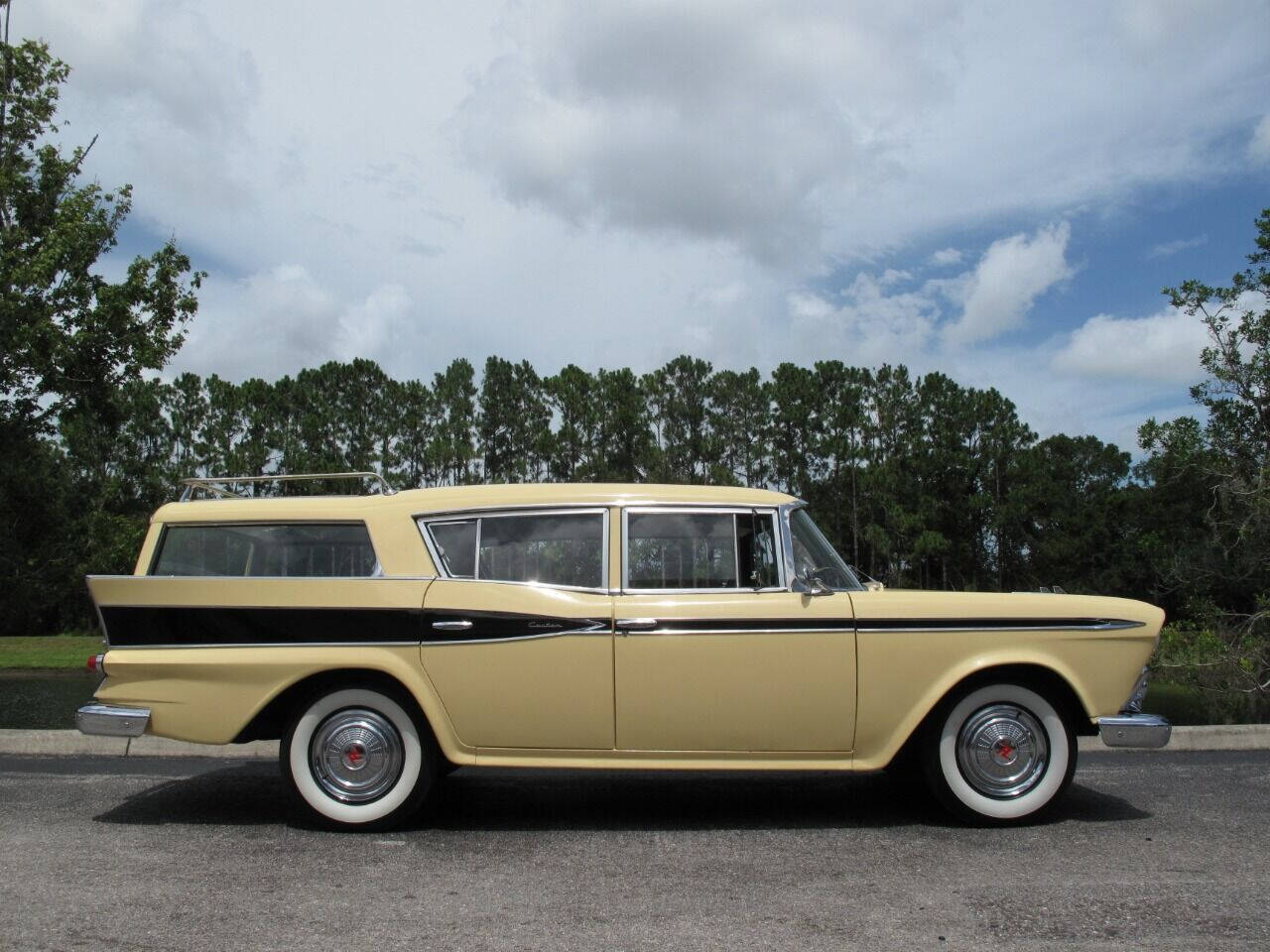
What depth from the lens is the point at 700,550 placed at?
5.65 metres

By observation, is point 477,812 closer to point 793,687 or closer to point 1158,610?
point 793,687

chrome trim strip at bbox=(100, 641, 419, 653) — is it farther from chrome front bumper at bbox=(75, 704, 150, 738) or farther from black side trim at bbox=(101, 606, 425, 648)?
chrome front bumper at bbox=(75, 704, 150, 738)

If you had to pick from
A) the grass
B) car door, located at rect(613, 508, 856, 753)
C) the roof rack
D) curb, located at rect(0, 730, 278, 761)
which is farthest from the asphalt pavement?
the grass

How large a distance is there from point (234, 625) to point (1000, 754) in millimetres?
4149

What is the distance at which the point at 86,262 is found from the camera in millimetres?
25781

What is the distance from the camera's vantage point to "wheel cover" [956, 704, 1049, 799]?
553 cm

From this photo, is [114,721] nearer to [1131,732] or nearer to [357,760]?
[357,760]

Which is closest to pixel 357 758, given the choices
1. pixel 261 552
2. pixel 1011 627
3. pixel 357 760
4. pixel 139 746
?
pixel 357 760

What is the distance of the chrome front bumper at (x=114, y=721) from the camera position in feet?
18.1

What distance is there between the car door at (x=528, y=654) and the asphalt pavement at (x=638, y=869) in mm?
542

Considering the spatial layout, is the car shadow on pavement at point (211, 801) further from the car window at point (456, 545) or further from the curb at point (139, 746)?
the car window at point (456, 545)

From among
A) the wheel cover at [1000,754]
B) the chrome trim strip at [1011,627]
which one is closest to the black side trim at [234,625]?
the chrome trim strip at [1011,627]

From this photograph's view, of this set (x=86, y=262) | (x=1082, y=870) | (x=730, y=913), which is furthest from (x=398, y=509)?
(x=86, y=262)

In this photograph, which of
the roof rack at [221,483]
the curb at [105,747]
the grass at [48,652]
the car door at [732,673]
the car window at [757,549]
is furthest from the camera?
→ the grass at [48,652]
